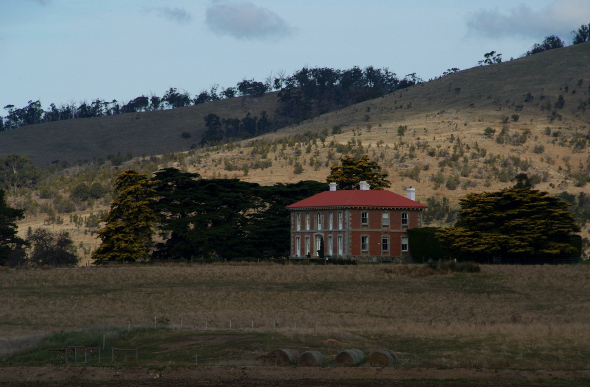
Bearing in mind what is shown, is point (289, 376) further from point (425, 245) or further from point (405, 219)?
point (405, 219)

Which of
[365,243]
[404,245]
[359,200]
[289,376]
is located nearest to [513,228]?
[404,245]

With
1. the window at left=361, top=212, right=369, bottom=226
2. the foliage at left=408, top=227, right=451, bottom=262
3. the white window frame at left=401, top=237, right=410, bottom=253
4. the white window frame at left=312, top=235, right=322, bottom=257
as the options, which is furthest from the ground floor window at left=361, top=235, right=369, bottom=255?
the white window frame at left=312, top=235, right=322, bottom=257

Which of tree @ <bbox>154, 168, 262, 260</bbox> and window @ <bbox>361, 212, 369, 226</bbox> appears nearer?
window @ <bbox>361, 212, 369, 226</bbox>

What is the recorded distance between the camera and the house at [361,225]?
85000 mm

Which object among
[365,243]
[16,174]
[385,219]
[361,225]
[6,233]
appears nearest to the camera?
[6,233]

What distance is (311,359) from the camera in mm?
33406

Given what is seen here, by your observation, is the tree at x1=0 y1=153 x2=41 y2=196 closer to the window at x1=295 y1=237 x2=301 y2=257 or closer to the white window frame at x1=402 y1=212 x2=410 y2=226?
the window at x1=295 y1=237 x2=301 y2=257

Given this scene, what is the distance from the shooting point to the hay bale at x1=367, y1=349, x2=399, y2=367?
1308 inches

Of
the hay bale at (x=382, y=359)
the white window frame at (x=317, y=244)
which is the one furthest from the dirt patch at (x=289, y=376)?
the white window frame at (x=317, y=244)

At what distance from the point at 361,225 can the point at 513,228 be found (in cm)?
1597

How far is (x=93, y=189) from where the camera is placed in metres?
144

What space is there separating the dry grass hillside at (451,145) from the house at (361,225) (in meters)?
32.9

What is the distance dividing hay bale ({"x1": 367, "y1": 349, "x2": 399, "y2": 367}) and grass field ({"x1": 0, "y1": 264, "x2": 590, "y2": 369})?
0.99 m

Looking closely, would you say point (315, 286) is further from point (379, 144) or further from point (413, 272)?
point (379, 144)
